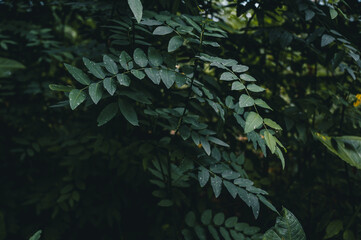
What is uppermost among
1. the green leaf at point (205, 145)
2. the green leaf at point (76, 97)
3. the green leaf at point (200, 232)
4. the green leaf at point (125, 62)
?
the green leaf at point (125, 62)

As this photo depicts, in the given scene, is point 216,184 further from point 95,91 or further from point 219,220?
point 95,91

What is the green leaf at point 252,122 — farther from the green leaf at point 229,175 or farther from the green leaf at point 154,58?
the green leaf at point 154,58

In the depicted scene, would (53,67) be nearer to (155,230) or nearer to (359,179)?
(155,230)

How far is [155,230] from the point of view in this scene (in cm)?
174

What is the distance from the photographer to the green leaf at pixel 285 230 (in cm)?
94

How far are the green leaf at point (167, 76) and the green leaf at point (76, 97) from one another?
0.28m

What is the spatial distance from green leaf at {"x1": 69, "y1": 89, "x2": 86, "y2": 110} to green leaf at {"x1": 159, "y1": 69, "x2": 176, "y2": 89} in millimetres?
279

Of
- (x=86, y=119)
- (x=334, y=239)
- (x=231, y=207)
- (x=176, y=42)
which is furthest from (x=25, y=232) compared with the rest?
(x=334, y=239)

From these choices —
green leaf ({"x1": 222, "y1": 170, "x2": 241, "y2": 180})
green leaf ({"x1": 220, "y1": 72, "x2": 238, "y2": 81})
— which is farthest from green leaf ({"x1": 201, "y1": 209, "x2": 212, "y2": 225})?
Result: green leaf ({"x1": 220, "y1": 72, "x2": 238, "y2": 81})

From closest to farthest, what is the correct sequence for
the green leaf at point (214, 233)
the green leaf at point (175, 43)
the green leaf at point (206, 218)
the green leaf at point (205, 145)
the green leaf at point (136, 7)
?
the green leaf at point (136, 7) < the green leaf at point (175, 43) < the green leaf at point (205, 145) < the green leaf at point (214, 233) < the green leaf at point (206, 218)

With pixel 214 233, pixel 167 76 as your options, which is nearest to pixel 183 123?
pixel 167 76

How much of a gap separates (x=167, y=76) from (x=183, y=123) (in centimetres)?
26

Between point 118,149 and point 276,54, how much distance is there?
1.26 meters

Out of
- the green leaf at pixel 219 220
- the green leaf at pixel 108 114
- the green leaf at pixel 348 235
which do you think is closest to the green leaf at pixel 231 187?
the green leaf at pixel 219 220
